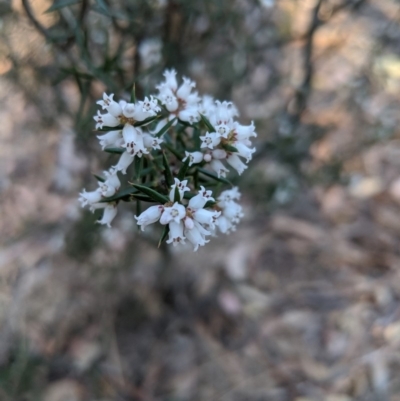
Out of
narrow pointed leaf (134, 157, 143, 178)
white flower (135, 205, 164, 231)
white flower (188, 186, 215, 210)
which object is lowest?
white flower (135, 205, 164, 231)

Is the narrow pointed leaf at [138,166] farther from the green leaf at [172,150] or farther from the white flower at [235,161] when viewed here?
the white flower at [235,161]

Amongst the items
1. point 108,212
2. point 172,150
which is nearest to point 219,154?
point 172,150

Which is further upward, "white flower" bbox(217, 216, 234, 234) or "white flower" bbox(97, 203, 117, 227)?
"white flower" bbox(97, 203, 117, 227)

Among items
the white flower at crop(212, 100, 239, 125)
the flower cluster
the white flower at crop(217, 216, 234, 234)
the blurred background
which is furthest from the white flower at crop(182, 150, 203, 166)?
the blurred background

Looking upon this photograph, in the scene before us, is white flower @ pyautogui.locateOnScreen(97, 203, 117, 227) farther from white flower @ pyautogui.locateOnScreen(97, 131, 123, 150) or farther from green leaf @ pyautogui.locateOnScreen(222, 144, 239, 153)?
green leaf @ pyautogui.locateOnScreen(222, 144, 239, 153)

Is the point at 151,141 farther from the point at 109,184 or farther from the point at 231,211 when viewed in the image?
the point at 231,211

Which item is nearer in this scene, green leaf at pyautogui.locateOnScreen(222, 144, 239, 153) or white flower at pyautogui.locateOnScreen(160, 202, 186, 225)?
white flower at pyautogui.locateOnScreen(160, 202, 186, 225)

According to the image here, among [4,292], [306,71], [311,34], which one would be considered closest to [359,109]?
[306,71]
